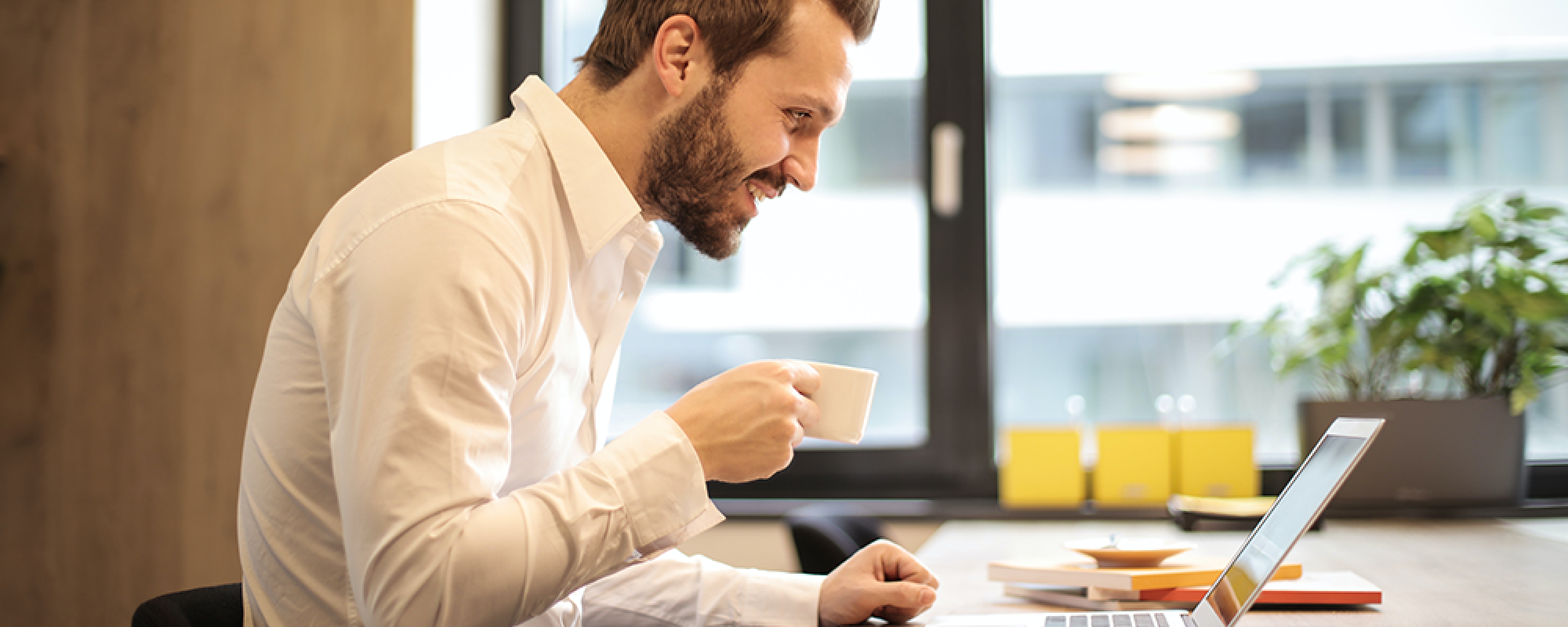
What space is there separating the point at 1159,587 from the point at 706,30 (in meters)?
0.79

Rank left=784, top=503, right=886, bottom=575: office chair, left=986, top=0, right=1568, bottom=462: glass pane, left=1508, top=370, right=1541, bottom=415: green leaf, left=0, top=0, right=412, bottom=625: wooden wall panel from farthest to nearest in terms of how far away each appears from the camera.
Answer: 1. left=986, top=0, right=1568, bottom=462: glass pane
2. left=0, top=0, right=412, bottom=625: wooden wall panel
3. left=1508, top=370, right=1541, bottom=415: green leaf
4. left=784, top=503, right=886, bottom=575: office chair

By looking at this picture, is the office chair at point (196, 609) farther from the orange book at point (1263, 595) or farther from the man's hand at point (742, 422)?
the orange book at point (1263, 595)

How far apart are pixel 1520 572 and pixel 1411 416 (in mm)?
772

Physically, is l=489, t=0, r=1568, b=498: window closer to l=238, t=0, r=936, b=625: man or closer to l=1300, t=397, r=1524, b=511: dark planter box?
l=1300, t=397, r=1524, b=511: dark planter box

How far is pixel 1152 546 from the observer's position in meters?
1.27

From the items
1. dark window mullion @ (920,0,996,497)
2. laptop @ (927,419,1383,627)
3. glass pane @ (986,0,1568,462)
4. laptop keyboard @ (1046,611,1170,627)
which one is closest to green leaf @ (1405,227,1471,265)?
glass pane @ (986,0,1568,462)

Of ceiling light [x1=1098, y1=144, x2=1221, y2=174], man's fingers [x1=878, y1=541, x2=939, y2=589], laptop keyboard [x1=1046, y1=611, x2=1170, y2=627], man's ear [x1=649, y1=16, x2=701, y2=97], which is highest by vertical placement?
ceiling light [x1=1098, y1=144, x2=1221, y2=174]

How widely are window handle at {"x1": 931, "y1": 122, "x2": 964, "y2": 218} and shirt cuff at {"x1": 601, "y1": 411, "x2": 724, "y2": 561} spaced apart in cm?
167

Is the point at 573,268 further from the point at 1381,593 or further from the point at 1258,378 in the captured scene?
the point at 1258,378

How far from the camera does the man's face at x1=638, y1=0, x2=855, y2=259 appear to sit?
3.84 feet

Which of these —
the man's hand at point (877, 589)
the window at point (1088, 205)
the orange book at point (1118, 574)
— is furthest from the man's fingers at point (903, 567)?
the window at point (1088, 205)

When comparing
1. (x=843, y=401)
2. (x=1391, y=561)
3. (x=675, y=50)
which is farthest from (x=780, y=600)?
(x=1391, y=561)

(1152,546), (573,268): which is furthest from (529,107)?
(1152,546)

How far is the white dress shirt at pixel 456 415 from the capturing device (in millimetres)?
796
